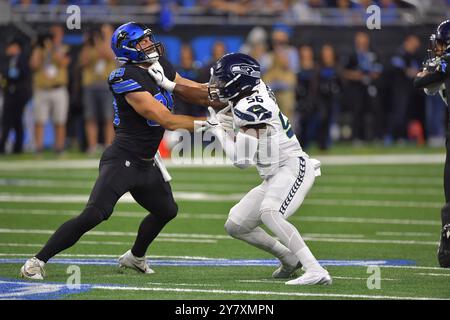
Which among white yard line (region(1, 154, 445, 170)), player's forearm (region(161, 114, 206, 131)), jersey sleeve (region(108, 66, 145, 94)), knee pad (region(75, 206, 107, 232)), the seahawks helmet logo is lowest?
white yard line (region(1, 154, 445, 170))

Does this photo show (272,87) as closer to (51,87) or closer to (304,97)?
(304,97)

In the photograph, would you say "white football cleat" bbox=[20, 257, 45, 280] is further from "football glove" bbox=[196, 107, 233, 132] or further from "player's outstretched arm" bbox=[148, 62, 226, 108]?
"player's outstretched arm" bbox=[148, 62, 226, 108]

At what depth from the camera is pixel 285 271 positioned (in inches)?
312

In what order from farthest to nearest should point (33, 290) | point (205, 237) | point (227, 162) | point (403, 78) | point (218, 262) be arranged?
point (403, 78) < point (227, 162) < point (205, 237) < point (218, 262) < point (33, 290)

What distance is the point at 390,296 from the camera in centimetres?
692

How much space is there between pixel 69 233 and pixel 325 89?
13.4m

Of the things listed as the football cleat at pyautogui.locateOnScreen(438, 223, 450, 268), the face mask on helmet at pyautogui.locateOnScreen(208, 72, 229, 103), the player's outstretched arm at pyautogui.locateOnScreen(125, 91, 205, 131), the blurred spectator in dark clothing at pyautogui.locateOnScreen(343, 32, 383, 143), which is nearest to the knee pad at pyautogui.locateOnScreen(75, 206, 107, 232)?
the player's outstretched arm at pyautogui.locateOnScreen(125, 91, 205, 131)

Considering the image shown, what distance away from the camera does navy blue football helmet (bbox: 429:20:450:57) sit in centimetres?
855

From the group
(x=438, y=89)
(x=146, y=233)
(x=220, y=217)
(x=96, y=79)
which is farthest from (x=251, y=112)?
(x=96, y=79)

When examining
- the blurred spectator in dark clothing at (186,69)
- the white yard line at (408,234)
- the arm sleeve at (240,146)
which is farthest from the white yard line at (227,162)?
the arm sleeve at (240,146)

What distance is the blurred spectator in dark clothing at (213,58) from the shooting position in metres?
19.6

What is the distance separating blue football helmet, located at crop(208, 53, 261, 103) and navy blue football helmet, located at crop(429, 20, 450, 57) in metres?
1.71

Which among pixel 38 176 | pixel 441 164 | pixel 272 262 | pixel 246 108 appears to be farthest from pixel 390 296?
pixel 441 164

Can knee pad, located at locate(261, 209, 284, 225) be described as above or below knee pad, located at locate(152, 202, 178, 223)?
above
